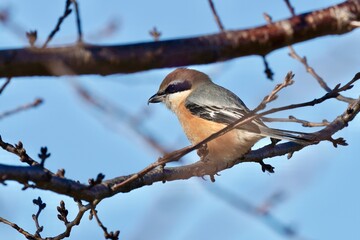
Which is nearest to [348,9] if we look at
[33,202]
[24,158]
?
[24,158]

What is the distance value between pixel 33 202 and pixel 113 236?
97 cm

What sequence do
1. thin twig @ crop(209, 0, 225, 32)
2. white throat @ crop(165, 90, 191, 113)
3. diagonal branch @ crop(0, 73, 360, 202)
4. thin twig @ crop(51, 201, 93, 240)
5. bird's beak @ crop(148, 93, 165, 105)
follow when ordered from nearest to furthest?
thin twig @ crop(209, 0, 225, 32) → diagonal branch @ crop(0, 73, 360, 202) → thin twig @ crop(51, 201, 93, 240) → white throat @ crop(165, 90, 191, 113) → bird's beak @ crop(148, 93, 165, 105)

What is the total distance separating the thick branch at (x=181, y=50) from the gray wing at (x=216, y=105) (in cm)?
420

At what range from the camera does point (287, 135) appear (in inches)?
218

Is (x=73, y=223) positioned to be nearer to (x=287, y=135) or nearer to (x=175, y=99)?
(x=287, y=135)

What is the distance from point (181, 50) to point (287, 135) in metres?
3.39

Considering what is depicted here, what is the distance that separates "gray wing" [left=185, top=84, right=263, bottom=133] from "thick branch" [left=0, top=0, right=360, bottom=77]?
4201 mm

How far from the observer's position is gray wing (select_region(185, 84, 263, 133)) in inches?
270

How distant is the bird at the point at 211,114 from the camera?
606 cm

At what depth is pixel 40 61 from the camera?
2.18 metres

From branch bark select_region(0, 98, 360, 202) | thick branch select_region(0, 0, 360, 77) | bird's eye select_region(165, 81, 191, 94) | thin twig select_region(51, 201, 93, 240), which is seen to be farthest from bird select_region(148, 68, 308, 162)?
thick branch select_region(0, 0, 360, 77)

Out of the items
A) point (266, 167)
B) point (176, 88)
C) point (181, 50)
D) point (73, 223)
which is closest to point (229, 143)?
point (266, 167)

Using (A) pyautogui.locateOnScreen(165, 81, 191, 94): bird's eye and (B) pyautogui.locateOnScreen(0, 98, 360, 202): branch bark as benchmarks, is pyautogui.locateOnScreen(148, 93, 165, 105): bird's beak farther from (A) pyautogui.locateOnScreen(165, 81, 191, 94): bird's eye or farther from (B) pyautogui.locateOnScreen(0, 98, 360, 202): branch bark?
(B) pyautogui.locateOnScreen(0, 98, 360, 202): branch bark

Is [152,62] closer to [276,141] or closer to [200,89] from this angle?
[276,141]
